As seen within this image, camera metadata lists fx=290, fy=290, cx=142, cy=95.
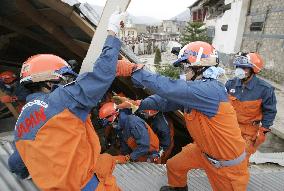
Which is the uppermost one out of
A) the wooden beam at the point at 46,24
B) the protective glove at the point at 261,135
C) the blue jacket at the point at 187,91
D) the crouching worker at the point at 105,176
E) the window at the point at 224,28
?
the wooden beam at the point at 46,24

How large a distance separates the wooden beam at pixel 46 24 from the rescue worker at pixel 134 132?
45.8 inches

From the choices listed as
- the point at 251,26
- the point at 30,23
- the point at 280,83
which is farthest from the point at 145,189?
the point at 251,26

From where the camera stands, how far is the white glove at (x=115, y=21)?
2.18 metres

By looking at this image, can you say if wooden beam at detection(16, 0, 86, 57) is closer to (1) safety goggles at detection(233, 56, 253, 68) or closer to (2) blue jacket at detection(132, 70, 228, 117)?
(2) blue jacket at detection(132, 70, 228, 117)

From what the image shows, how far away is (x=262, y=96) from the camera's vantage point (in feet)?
15.1

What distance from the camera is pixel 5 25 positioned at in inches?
185

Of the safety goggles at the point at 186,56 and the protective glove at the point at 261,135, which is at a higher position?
the safety goggles at the point at 186,56

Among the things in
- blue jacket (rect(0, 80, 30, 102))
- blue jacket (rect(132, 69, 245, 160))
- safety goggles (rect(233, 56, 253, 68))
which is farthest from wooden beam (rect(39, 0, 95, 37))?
blue jacket (rect(0, 80, 30, 102))

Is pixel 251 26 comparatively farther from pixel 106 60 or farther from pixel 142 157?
pixel 106 60

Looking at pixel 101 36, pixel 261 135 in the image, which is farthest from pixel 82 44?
pixel 261 135

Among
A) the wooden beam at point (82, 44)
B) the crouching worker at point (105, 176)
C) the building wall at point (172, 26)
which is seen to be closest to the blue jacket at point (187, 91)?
the crouching worker at point (105, 176)

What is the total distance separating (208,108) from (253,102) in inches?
85.1

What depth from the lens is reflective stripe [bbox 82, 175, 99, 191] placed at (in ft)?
7.32

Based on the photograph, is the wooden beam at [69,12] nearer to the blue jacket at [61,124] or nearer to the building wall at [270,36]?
the blue jacket at [61,124]
